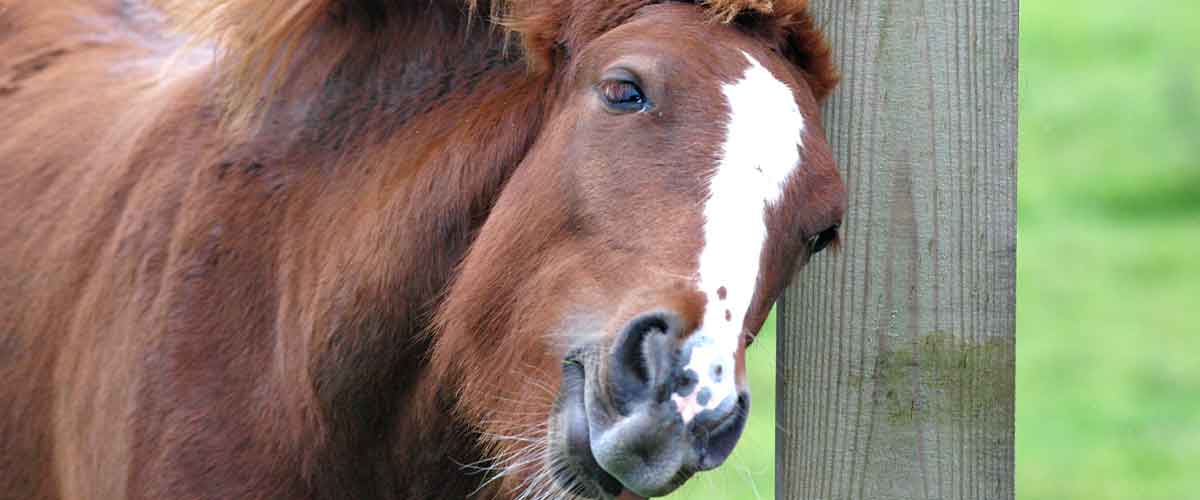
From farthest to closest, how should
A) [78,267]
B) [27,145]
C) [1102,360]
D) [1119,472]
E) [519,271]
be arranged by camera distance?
1. [1102,360]
2. [1119,472]
3. [27,145]
4. [78,267]
5. [519,271]

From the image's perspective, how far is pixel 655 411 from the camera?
2.51 metres

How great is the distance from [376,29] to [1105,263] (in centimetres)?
1053

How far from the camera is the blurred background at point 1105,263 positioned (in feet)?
30.0

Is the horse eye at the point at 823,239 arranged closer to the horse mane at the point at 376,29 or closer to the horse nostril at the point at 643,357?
the horse mane at the point at 376,29

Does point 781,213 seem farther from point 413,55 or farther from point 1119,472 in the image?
point 1119,472

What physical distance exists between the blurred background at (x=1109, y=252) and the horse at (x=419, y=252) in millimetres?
5178

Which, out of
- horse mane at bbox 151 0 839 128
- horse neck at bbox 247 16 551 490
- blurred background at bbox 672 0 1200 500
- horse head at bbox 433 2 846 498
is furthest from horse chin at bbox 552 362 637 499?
blurred background at bbox 672 0 1200 500

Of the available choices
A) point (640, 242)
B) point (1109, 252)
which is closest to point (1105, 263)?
point (1109, 252)

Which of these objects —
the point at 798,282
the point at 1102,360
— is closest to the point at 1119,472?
the point at 1102,360

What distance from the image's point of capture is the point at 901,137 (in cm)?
291

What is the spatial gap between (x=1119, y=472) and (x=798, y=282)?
649 cm

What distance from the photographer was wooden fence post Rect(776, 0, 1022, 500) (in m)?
2.88

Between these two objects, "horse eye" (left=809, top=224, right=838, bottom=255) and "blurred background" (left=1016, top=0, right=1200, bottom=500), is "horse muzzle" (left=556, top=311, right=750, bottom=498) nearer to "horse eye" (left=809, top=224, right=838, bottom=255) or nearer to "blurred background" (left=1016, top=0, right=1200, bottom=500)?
"horse eye" (left=809, top=224, right=838, bottom=255)

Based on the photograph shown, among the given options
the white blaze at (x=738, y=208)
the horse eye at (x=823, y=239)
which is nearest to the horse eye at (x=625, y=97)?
the white blaze at (x=738, y=208)
